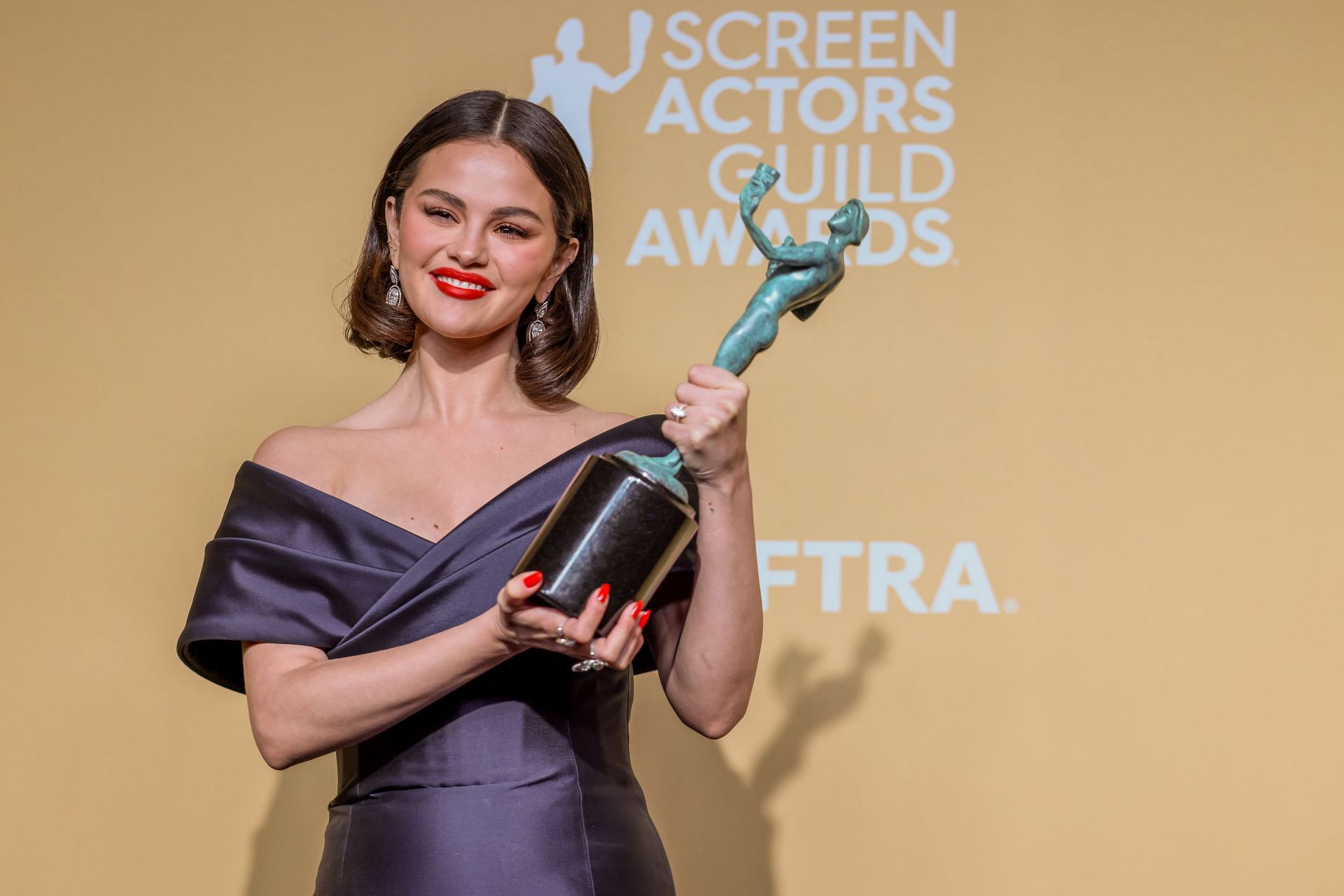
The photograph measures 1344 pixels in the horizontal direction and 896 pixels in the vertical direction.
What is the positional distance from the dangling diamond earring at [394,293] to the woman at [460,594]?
40 millimetres

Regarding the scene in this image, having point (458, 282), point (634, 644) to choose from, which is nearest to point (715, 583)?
point (634, 644)

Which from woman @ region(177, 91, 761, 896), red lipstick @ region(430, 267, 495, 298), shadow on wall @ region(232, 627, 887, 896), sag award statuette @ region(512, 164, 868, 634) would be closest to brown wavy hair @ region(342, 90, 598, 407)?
woman @ region(177, 91, 761, 896)

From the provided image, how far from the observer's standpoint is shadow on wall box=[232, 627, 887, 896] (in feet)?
7.89

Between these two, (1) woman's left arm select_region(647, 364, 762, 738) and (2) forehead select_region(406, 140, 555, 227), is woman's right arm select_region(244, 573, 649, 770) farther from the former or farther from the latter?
(2) forehead select_region(406, 140, 555, 227)

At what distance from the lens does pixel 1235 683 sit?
2.32 m

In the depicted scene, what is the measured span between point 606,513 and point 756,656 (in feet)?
1.14

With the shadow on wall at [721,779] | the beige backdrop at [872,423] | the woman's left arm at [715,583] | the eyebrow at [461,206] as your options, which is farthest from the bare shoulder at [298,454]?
the shadow on wall at [721,779]

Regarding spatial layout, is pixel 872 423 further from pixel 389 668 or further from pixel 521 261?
pixel 389 668

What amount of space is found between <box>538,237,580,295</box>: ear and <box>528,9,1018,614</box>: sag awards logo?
0.92m

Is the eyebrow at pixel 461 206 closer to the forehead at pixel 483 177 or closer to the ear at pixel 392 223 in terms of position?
the forehead at pixel 483 177

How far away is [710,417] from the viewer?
3.67 feet

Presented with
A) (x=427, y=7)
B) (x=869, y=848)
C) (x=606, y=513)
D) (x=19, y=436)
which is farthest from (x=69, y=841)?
(x=606, y=513)

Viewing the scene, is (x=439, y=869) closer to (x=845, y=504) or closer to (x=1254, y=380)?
(x=845, y=504)

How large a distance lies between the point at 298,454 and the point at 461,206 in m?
0.29
